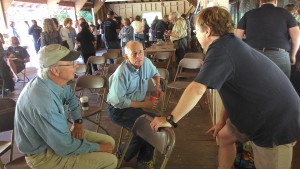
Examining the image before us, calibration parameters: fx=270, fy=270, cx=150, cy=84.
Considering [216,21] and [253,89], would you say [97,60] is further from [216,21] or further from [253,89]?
[253,89]

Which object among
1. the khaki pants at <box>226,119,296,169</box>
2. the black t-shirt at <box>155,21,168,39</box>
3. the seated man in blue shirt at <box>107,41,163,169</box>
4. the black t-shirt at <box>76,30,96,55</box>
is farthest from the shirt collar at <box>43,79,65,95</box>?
the black t-shirt at <box>155,21,168,39</box>

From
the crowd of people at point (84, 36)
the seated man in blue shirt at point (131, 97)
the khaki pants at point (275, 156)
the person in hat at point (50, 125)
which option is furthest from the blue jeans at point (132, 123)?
the crowd of people at point (84, 36)

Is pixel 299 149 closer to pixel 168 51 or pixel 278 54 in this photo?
pixel 278 54

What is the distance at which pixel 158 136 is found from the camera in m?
1.67

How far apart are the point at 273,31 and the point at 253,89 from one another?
169 centimetres

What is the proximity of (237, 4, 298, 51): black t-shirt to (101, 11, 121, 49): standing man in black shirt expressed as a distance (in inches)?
181

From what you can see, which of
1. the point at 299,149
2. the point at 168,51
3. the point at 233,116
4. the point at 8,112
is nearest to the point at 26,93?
the point at 8,112

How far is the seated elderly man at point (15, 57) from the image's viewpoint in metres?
6.41

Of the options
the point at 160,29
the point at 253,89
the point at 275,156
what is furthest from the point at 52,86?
the point at 160,29

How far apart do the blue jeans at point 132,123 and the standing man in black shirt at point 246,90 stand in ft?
3.03

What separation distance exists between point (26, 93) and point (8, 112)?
1.89 ft

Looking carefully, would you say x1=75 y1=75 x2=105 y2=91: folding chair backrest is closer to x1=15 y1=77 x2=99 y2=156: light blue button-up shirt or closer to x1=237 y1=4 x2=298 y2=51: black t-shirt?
x1=15 y1=77 x2=99 y2=156: light blue button-up shirt

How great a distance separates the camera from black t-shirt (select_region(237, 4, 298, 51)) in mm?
2727

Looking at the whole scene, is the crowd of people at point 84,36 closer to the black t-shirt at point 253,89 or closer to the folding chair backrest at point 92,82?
the folding chair backrest at point 92,82
